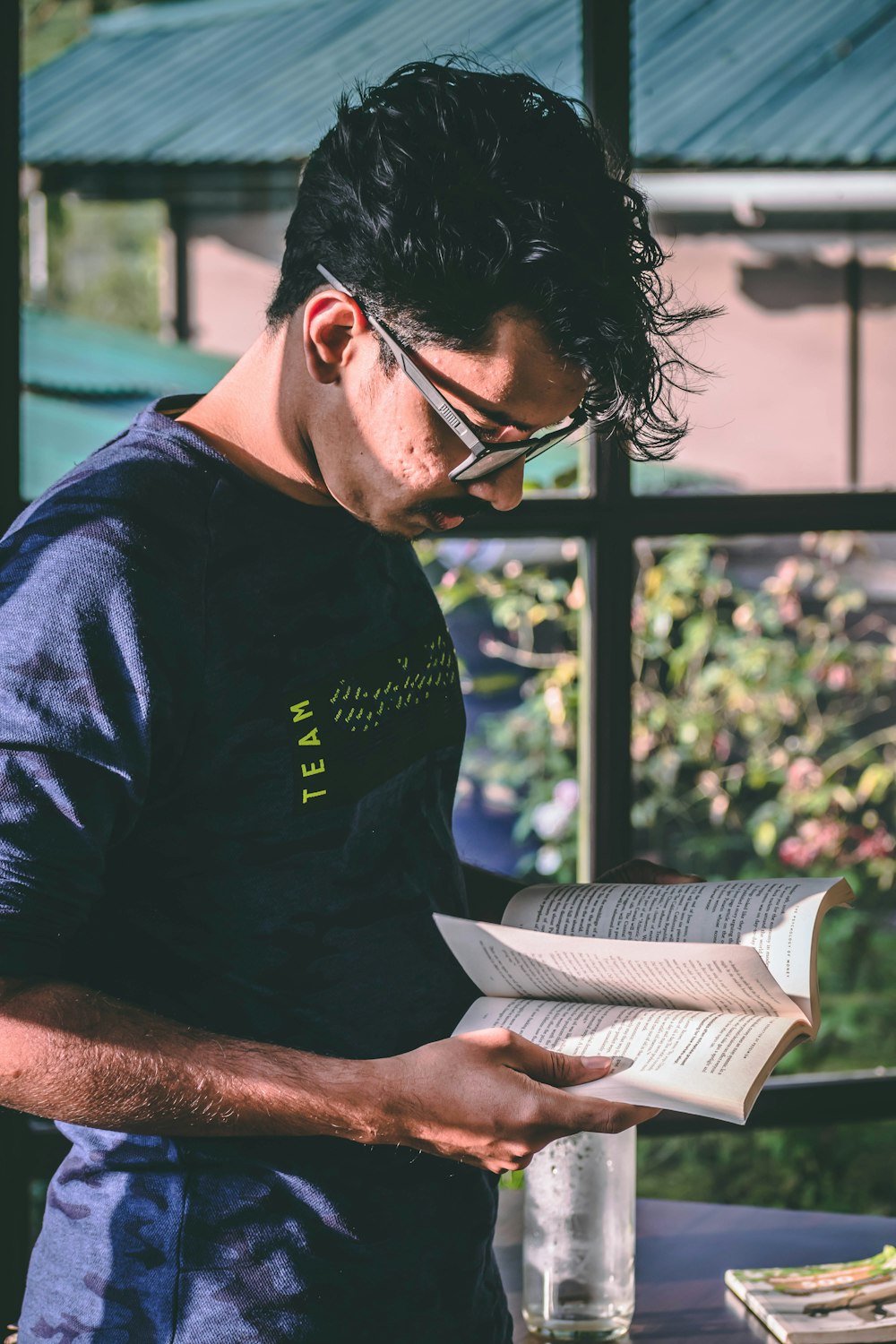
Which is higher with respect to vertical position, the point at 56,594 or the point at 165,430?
the point at 165,430

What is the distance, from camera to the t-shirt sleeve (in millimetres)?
875

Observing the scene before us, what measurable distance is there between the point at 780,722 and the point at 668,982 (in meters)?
1.99

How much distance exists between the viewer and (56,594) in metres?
0.91

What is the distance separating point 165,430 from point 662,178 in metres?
1.67

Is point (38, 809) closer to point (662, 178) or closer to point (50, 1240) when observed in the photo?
point (50, 1240)

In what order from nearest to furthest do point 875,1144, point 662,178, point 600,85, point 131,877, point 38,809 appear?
point 38,809
point 131,877
point 600,85
point 662,178
point 875,1144

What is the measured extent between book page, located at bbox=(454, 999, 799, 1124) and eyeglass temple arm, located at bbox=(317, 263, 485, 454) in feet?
1.57

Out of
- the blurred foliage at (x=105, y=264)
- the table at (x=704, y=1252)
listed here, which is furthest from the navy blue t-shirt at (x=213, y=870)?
the blurred foliage at (x=105, y=264)

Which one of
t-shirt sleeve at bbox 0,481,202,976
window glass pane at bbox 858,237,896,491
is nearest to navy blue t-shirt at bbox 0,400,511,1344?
t-shirt sleeve at bbox 0,481,202,976

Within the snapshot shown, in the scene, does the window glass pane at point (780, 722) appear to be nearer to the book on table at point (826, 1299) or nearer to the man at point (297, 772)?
the book on table at point (826, 1299)

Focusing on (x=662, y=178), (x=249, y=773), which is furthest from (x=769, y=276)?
(x=249, y=773)

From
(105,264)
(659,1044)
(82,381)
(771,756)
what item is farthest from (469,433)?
(105,264)

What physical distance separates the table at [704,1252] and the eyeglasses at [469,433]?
2.97 ft

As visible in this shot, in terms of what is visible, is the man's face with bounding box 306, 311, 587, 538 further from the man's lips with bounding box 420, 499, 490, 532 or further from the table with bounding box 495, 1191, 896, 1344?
the table with bounding box 495, 1191, 896, 1344
